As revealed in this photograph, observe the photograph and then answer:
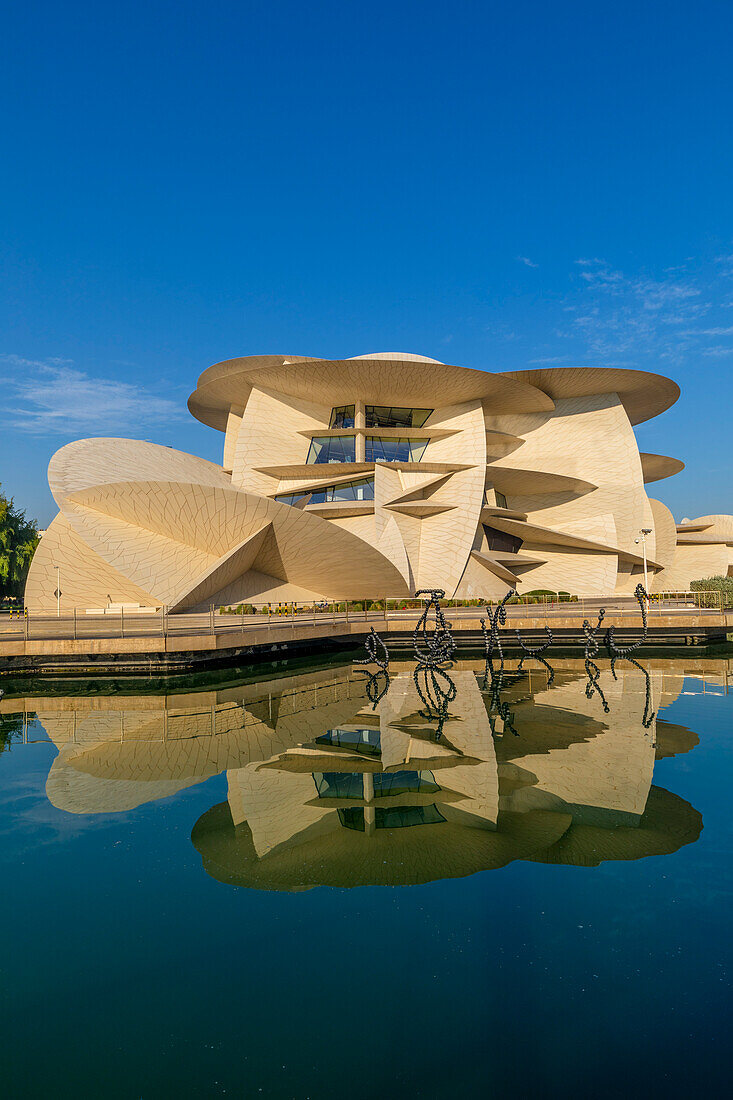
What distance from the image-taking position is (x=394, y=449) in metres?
37.8

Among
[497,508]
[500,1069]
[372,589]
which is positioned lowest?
[500,1069]

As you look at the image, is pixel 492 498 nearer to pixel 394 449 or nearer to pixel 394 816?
pixel 394 449

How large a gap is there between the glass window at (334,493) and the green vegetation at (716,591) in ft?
57.3

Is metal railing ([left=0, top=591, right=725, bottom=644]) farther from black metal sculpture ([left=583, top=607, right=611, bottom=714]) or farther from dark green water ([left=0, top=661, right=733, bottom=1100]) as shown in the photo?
dark green water ([left=0, top=661, right=733, bottom=1100])


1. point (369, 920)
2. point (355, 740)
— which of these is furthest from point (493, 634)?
point (369, 920)

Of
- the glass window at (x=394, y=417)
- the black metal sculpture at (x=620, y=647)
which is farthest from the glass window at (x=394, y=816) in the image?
the glass window at (x=394, y=417)

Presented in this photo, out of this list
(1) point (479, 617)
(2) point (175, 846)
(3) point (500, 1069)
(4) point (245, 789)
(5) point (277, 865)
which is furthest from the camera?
(1) point (479, 617)

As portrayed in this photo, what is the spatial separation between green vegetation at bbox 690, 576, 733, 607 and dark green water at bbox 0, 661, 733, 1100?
25085mm

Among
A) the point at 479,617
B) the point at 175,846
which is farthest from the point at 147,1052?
the point at 479,617

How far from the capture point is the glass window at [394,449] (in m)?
37.2

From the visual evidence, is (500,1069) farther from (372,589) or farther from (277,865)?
(372,589)

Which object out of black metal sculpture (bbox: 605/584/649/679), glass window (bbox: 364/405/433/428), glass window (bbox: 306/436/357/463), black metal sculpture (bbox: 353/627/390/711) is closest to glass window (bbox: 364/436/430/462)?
glass window (bbox: 306/436/357/463)

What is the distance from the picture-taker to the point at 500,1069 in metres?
3.44

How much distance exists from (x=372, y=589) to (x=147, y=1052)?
28.8m
